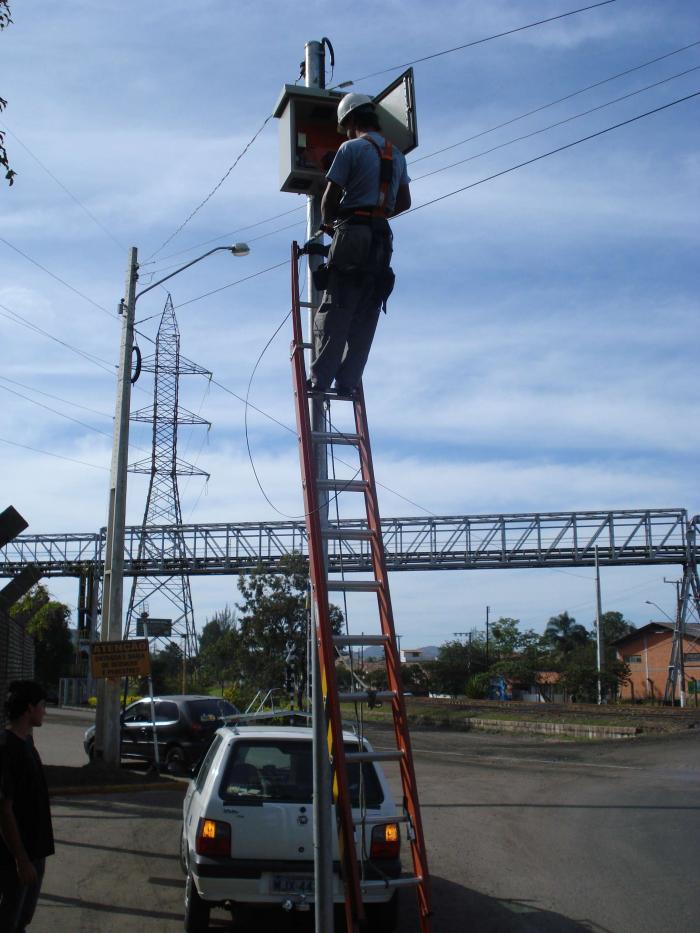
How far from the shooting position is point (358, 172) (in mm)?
6449

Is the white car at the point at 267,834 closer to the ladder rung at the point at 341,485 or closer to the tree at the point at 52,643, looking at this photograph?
the ladder rung at the point at 341,485

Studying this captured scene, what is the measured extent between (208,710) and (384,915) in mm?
14011

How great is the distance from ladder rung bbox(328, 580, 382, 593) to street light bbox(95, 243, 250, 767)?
11987mm

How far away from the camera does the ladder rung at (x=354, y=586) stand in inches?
235

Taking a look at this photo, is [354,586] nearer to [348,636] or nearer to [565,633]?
[348,636]

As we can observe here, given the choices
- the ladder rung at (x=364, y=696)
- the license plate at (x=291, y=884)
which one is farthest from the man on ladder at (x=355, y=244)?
the license plate at (x=291, y=884)

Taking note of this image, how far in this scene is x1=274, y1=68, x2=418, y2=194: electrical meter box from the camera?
7230mm

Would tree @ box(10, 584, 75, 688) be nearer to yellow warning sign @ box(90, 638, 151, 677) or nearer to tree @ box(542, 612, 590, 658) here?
yellow warning sign @ box(90, 638, 151, 677)

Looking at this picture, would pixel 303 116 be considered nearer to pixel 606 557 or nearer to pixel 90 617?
pixel 90 617

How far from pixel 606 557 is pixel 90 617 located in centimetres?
3207

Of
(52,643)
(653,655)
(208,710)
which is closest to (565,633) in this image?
(653,655)

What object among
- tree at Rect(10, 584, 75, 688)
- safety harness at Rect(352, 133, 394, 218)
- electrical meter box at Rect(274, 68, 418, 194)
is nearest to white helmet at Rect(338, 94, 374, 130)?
safety harness at Rect(352, 133, 394, 218)

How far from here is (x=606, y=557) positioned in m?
47.9

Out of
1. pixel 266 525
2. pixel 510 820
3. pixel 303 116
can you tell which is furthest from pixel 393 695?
pixel 266 525
